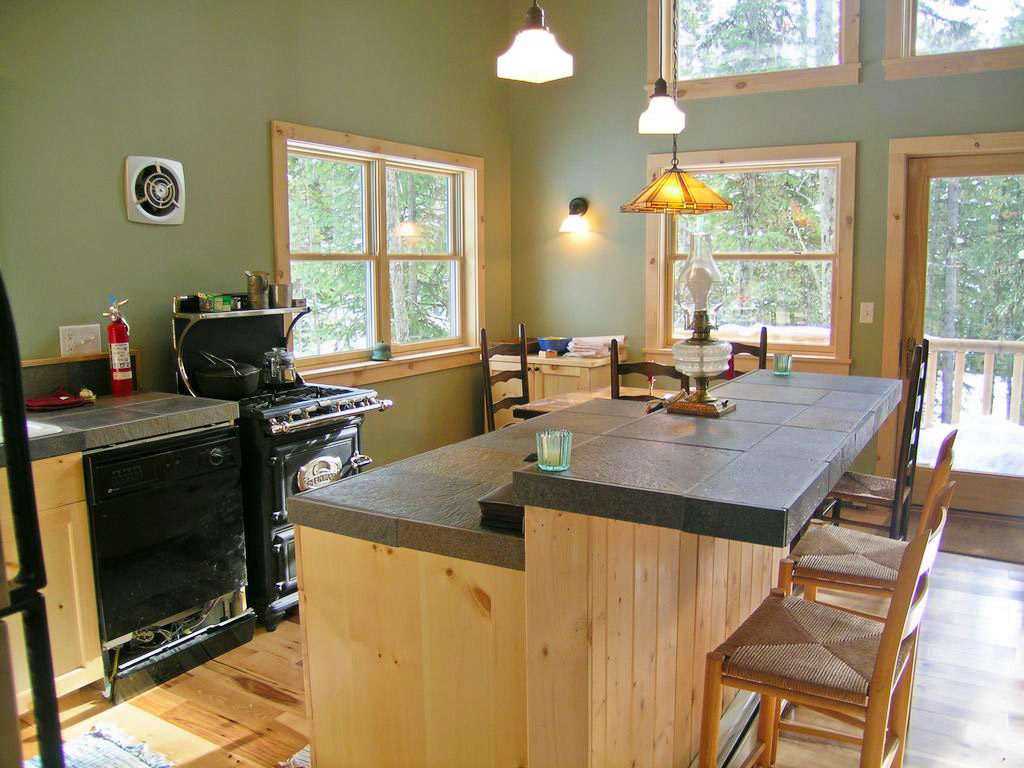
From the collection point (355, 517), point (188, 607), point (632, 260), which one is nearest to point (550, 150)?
point (632, 260)

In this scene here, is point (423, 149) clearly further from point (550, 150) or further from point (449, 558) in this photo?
point (449, 558)

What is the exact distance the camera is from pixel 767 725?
96.0 inches

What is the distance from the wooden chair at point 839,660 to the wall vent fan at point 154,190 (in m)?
2.88

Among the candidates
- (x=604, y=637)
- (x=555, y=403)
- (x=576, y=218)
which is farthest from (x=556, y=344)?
(x=604, y=637)

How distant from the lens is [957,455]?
4.95 meters

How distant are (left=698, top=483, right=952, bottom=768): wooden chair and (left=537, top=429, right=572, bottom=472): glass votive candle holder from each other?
633 millimetres

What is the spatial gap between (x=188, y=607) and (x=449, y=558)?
1706 mm

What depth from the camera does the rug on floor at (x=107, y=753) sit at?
260 cm

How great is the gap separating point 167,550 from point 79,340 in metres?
0.93

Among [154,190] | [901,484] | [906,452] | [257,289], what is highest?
[154,190]

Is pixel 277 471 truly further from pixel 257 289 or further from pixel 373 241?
pixel 373 241

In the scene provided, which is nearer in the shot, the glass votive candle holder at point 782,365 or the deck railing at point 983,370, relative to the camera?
the glass votive candle holder at point 782,365

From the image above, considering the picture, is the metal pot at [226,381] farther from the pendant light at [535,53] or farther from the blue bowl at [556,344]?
the blue bowl at [556,344]

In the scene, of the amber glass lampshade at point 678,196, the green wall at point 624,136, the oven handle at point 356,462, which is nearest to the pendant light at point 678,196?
the amber glass lampshade at point 678,196
